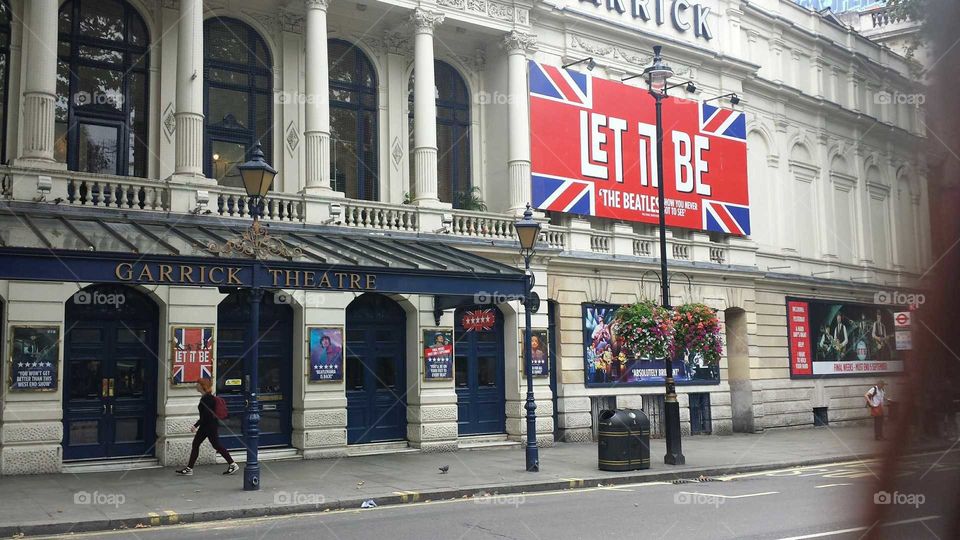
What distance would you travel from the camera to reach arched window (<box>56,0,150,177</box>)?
70.7 feet

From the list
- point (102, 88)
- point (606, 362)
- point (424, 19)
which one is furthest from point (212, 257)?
point (606, 362)

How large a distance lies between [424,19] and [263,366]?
1111 centimetres

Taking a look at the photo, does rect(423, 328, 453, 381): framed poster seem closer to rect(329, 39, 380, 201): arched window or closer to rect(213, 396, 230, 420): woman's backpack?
rect(329, 39, 380, 201): arched window

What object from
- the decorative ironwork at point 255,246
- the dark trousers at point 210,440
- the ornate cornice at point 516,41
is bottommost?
the dark trousers at point 210,440

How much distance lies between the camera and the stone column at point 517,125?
27109 mm

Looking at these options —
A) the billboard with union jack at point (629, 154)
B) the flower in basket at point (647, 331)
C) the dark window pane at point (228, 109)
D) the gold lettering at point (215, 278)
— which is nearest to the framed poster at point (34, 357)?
the gold lettering at point (215, 278)

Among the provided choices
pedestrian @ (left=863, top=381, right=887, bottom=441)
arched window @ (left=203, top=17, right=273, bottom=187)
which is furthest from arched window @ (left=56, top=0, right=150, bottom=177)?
pedestrian @ (left=863, top=381, right=887, bottom=441)

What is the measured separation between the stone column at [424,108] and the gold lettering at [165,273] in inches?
385

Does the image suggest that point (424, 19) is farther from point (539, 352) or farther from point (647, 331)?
point (647, 331)

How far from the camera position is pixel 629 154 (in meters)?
30.6

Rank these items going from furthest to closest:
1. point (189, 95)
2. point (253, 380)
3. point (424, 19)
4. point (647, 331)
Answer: point (424, 19), point (189, 95), point (647, 331), point (253, 380)

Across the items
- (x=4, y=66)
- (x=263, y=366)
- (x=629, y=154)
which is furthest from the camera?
(x=629, y=154)

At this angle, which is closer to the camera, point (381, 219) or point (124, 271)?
point (124, 271)

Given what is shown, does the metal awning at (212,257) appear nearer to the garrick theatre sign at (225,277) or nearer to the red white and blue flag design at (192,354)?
the garrick theatre sign at (225,277)
